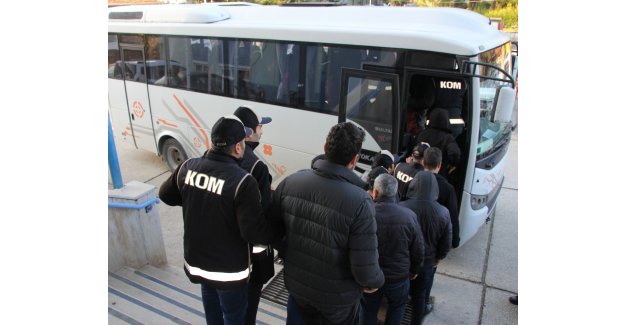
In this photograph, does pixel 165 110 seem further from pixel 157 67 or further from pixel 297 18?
pixel 297 18

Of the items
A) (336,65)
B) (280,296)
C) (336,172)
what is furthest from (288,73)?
(336,172)

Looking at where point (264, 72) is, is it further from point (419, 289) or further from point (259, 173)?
point (419, 289)

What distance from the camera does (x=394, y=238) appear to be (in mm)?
2969

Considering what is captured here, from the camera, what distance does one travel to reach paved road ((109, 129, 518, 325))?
4.34 metres

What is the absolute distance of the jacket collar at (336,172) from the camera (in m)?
2.42

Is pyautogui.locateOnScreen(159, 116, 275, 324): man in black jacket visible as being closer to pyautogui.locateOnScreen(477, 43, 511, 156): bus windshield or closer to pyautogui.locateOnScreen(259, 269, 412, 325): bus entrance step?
pyautogui.locateOnScreen(259, 269, 412, 325): bus entrance step

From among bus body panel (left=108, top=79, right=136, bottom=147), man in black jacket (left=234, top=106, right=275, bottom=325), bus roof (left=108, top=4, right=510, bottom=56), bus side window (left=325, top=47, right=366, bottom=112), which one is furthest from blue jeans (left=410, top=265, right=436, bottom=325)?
bus body panel (left=108, top=79, right=136, bottom=147)

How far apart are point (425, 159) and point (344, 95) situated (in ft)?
6.02

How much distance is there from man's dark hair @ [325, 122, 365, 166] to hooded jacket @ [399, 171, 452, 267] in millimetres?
1096

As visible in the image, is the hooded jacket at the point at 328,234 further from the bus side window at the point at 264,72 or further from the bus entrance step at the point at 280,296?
the bus side window at the point at 264,72

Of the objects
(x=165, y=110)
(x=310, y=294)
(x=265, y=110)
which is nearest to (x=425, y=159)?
(x=310, y=294)

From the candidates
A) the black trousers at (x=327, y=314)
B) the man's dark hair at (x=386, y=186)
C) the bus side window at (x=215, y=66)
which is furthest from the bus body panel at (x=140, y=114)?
the black trousers at (x=327, y=314)

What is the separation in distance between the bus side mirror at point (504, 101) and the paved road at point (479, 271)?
1949 millimetres

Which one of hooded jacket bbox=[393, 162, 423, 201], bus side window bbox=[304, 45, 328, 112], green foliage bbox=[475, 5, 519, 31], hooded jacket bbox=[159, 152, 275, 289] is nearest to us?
hooded jacket bbox=[159, 152, 275, 289]
